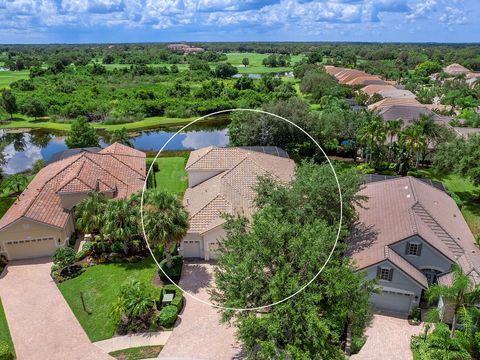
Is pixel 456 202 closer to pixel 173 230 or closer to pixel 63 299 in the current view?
pixel 173 230

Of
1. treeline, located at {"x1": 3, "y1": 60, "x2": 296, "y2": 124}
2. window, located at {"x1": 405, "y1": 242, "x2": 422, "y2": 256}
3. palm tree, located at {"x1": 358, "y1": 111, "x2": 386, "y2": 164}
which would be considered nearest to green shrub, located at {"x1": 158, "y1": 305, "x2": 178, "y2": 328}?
window, located at {"x1": 405, "y1": 242, "x2": 422, "y2": 256}

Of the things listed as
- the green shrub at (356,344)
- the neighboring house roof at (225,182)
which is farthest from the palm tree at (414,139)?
the green shrub at (356,344)

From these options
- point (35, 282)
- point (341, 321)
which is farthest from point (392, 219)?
point (35, 282)

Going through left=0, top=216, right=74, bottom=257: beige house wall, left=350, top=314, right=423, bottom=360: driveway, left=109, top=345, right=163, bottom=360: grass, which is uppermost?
left=0, top=216, right=74, bottom=257: beige house wall

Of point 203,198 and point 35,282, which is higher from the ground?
point 203,198

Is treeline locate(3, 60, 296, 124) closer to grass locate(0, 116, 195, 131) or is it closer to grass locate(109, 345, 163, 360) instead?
grass locate(0, 116, 195, 131)

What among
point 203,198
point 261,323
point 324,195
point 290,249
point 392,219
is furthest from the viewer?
point 203,198

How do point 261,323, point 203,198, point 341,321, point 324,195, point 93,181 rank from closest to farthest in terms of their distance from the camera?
point 261,323 < point 341,321 < point 324,195 < point 203,198 < point 93,181
